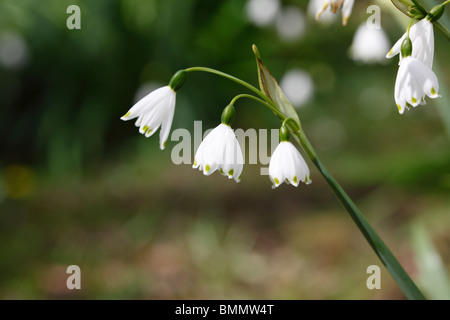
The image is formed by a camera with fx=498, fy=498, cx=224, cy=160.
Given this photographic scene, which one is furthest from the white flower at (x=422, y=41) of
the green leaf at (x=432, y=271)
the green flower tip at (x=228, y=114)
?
the green leaf at (x=432, y=271)

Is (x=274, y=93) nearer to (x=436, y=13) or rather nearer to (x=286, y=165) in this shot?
(x=286, y=165)

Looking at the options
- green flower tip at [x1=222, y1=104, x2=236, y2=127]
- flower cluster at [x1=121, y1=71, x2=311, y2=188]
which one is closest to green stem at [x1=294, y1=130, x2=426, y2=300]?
flower cluster at [x1=121, y1=71, x2=311, y2=188]

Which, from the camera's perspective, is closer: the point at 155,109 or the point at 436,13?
the point at 436,13

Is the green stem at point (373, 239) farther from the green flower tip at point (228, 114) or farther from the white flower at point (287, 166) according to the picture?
the green flower tip at point (228, 114)

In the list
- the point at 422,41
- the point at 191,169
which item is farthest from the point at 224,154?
the point at 191,169

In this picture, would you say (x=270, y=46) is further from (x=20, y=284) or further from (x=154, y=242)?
(x=20, y=284)
